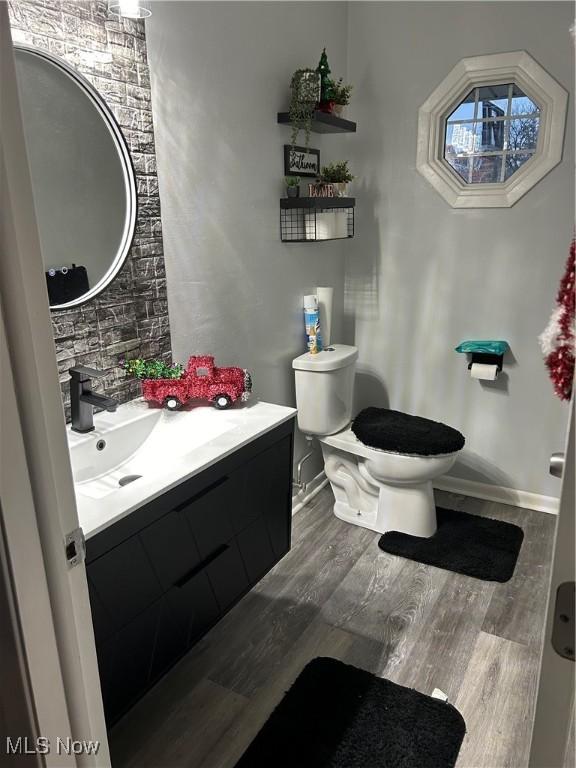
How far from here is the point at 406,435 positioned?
8.47 feet

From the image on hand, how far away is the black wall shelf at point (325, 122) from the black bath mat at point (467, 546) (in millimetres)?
1864

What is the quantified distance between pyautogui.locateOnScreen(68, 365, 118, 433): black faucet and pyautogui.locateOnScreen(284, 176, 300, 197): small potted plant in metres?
1.32

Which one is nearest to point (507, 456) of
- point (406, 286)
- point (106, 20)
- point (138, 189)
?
point (406, 286)

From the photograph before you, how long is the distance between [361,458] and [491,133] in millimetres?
1646

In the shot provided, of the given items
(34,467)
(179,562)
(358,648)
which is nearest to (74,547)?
(34,467)

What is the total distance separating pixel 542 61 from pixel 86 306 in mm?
2192

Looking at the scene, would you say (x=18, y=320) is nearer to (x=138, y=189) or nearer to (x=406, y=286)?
(x=138, y=189)

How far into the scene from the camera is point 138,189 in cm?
185

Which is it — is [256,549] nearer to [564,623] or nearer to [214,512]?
[214,512]

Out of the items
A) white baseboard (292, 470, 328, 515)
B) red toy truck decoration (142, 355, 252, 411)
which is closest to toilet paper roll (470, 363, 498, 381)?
white baseboard (292, 470, 328, 515)

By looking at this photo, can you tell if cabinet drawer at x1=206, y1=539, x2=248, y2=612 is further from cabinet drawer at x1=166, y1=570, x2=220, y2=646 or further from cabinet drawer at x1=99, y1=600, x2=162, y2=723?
cabinet drawer at x1=99, y1=600, x2=162, y2=723

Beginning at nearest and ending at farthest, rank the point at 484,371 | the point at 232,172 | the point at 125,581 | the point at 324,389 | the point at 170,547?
the point at 125,581 → the point at 170,547 → the point at 232,172 → the point at 324,389 → the point at 484,371

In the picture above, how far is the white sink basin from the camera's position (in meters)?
1.60

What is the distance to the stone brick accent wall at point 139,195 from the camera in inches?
60.5
